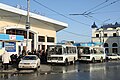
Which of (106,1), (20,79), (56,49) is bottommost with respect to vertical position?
(20,79)

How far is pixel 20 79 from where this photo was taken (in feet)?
58.4

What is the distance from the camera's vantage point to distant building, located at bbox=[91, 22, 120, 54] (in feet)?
263

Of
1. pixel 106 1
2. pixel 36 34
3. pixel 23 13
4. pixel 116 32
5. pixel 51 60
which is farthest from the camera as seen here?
pixel 116 32

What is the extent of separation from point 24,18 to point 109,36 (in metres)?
46.0

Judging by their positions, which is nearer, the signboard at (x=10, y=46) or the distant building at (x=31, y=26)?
the signboard at (x=10, y=46)

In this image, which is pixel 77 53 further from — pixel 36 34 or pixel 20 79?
pixel 20 79

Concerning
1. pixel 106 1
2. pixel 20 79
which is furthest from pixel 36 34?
pixel 20 79

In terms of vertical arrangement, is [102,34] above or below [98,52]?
above

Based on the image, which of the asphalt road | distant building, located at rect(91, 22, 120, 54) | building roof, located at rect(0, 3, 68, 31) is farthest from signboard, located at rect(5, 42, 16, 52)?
distant building, located at rect(91, 22, 120, 54)

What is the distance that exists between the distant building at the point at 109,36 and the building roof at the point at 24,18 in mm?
28230

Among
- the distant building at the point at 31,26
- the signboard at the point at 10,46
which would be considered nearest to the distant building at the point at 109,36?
the distant building at the point at 31,26

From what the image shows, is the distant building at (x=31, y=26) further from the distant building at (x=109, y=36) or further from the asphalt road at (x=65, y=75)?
the distant building at (x=109, y=36)

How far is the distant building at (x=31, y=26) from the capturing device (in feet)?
120

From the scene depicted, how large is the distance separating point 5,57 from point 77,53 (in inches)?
690
